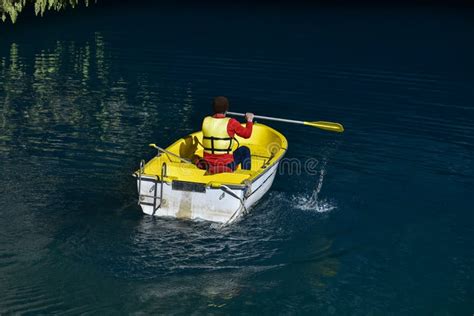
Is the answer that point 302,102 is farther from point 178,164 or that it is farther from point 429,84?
point 178,164

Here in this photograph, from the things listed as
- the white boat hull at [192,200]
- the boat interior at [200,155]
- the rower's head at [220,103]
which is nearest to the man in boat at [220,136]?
the rower's head at [220,103]

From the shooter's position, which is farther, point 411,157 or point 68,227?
point 411,157

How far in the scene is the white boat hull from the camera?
1588cm

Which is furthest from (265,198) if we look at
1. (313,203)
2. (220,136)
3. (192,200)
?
(192,200)

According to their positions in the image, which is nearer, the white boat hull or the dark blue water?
the dark blue water

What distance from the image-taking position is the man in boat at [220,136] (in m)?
16.7

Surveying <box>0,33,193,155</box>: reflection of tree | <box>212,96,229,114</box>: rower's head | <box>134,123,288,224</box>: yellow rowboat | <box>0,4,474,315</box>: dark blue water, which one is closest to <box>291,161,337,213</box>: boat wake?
<box>0,4,474,315</box>: dark blue water

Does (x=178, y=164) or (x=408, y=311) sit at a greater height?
(x=178, y=164)

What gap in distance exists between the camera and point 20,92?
27281 mm

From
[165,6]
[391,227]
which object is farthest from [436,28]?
[391,227]

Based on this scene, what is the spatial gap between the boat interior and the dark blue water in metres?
0.92

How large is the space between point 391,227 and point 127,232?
5.52 m

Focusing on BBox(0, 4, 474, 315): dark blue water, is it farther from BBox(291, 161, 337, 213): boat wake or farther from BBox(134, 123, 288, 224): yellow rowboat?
BBox(134, 123, 288, 224): yellow rowboat

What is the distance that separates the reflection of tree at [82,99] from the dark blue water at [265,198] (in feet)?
0.29
